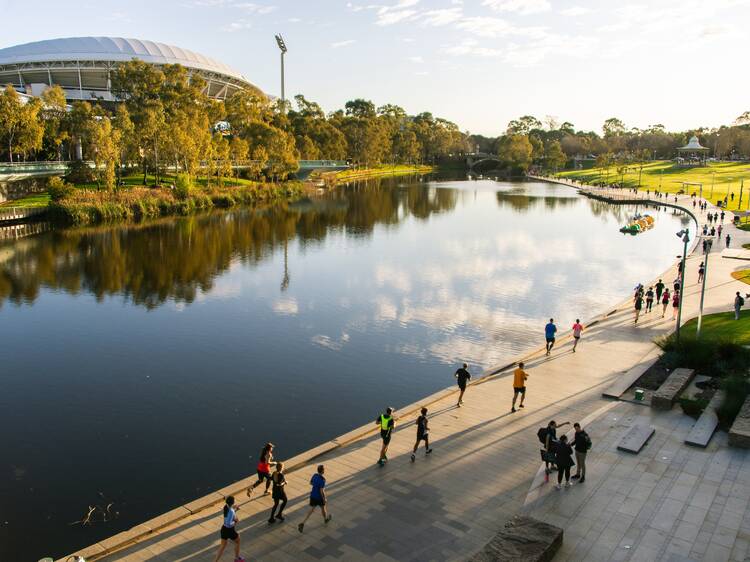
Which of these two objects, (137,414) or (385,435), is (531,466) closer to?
(385,435)

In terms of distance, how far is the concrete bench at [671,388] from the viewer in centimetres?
1770

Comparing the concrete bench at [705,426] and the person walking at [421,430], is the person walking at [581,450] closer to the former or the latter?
the person walking at [421,430]

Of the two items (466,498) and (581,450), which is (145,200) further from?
(581,450)

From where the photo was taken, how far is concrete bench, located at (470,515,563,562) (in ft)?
32.7

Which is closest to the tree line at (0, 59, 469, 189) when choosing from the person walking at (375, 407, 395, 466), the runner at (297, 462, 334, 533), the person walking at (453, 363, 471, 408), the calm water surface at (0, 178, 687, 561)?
the calm water surface at (0, 178, 687, 561)

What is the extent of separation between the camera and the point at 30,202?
215ft

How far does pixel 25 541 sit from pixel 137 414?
6.46 m

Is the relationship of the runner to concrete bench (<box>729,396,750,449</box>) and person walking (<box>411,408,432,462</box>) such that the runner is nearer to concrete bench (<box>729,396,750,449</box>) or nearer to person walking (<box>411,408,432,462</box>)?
person walking (<box>411,408,432,462</box>)

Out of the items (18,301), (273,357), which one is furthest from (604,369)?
(18,301)

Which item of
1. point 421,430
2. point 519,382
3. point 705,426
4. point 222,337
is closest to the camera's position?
point 421,430

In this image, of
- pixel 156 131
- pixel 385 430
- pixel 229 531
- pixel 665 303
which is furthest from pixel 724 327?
pixel 156 131

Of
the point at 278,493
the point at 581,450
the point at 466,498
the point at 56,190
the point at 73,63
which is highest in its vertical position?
the point at 73,63

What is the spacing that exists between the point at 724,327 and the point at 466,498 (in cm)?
1759

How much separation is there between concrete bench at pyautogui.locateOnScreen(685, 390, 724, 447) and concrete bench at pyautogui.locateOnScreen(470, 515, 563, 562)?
21.1ft
